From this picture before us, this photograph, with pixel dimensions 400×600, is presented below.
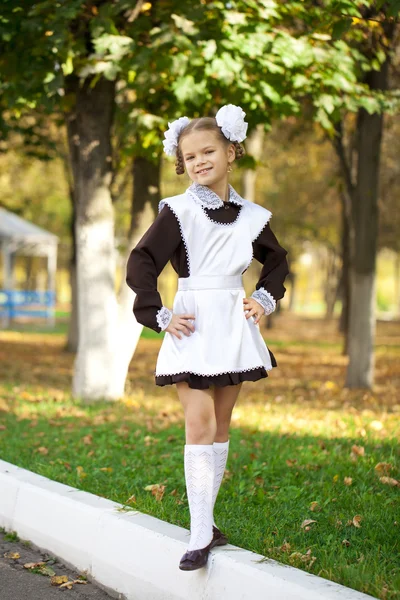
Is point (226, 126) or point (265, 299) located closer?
point (226, 126)

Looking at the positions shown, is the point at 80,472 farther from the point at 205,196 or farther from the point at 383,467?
the point at 205,196

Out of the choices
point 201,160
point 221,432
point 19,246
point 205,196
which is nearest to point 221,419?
point 221,432

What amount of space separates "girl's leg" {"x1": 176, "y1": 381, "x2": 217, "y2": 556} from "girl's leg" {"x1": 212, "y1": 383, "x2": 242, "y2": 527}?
160 mm

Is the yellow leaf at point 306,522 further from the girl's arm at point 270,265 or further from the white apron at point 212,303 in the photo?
the girl's arm at point 270,265

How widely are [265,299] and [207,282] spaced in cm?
35

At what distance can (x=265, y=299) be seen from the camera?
393 cm

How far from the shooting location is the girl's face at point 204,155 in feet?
12.4

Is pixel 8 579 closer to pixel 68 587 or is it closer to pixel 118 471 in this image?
pixel 68 587

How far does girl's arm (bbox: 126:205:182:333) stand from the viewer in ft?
11.9

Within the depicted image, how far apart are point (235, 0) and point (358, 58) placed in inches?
59.4

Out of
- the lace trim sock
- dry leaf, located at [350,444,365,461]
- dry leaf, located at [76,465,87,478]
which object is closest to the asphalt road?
the lace trim sock

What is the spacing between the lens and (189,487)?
372cm

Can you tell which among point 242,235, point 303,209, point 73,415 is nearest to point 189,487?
point 242,235

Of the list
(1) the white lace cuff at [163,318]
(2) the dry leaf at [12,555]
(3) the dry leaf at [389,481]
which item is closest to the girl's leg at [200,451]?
(1) the white lace cuff at [163,318]
